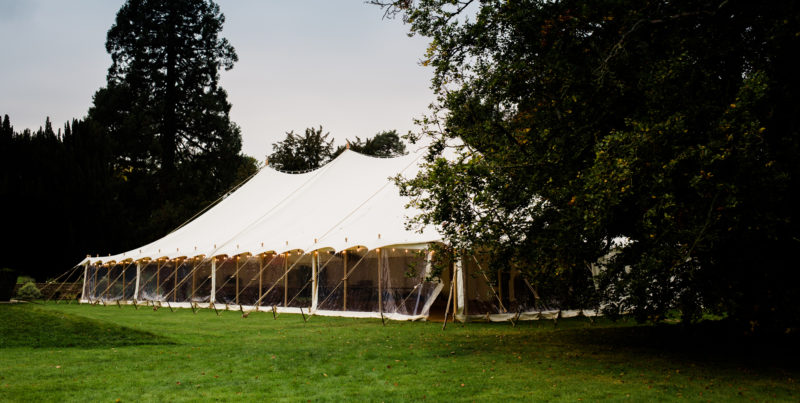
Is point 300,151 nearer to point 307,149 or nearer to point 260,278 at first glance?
point 307,149

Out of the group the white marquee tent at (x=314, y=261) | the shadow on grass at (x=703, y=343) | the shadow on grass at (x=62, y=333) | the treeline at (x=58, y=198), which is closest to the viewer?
the shadow on grass at (x=703, y=343)

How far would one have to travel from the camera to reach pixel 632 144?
5.42 metres

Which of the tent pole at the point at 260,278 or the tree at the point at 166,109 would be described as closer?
the tent pole at the point at 260,278

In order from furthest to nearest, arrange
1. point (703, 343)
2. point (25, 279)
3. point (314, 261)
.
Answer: point (25, 279) → point (314, 261) → point (703, 343)

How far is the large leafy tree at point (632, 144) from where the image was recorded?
525 cm

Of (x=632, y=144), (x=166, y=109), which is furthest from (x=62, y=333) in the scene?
(x=166, y=109)

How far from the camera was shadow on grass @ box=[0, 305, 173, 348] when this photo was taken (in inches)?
311

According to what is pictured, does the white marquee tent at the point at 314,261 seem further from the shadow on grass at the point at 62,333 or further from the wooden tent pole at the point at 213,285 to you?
the shadow on grass at the point at 62,333

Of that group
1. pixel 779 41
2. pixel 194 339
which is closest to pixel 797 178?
pixel 779 41

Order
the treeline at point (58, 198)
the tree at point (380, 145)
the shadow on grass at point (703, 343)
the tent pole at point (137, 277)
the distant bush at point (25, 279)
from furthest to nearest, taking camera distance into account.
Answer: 1. the tree at point (380, 145)
2. the treeline at point (58, 198)
3. the distant bush at point (25, 279)
4. the tent pole at point (137, 277)
5. the shadow on grass at point (703, 343)

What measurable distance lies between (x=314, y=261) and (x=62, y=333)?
19.1ft

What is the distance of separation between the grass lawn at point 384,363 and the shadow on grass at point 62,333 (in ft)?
0.08

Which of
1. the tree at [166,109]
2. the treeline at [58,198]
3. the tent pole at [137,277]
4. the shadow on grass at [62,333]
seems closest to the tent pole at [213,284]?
the tent pole at [137,277]

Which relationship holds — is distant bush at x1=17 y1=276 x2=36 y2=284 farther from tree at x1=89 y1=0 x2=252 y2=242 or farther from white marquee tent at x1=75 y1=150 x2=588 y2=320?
tree at x1=89 y1=0 x2=252 y2=242
